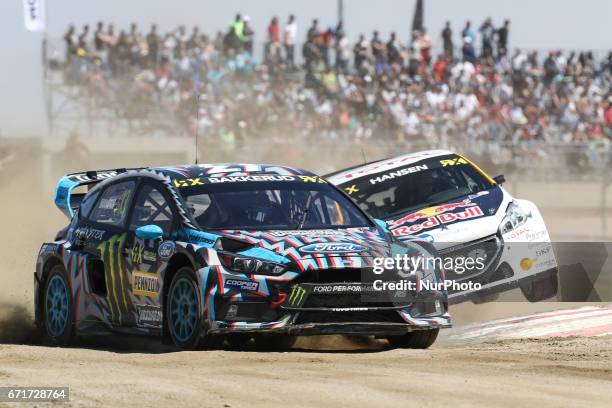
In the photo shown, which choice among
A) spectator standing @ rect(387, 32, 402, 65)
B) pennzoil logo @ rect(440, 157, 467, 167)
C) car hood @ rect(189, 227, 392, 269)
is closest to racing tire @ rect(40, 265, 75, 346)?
car hood @ rect(189, 227, 392, 269)

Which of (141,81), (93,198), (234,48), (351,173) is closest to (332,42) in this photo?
(234,48)

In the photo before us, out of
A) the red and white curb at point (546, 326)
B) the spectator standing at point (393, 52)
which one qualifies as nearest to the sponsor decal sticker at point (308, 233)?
the red and white curb at point (546, 326)

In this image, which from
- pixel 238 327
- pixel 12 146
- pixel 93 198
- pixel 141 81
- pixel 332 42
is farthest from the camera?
pixel 332 42

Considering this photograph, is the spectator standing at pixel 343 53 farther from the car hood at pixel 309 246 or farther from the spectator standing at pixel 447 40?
the car hood at pixel 309 246

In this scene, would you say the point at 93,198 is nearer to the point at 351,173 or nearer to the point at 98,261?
the point at 98,261

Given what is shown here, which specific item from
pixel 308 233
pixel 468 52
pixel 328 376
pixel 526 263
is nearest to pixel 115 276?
pixel 308 233

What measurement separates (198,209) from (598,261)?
4.45 meters

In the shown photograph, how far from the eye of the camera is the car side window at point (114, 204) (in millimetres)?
8836

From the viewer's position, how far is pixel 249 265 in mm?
7637

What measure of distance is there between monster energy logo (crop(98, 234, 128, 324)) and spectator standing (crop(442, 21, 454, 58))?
2279 cm

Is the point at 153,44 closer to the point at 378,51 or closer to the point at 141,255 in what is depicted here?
the point at 378,51

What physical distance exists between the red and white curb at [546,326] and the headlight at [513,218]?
73 cm

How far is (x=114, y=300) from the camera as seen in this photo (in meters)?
8.62

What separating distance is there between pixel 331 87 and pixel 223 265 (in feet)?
68.5
